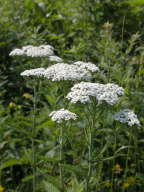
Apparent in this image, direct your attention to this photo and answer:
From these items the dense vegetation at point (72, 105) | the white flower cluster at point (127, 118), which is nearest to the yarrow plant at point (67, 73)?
the dense vegetation at point (72, 105)

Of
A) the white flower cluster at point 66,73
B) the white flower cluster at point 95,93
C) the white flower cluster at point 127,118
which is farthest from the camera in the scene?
the white flower cluster at point 66,73

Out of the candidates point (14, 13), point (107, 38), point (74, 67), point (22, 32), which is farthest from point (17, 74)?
point (74, 67)

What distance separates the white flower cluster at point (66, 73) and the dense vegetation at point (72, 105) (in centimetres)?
16

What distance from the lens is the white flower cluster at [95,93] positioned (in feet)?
8.98

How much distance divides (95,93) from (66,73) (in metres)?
0.40

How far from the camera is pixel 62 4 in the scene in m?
7.07

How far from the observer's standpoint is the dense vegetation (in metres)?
3.31

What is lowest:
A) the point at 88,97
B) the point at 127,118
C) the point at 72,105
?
the point at 72,105

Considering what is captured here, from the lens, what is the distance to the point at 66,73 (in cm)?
306

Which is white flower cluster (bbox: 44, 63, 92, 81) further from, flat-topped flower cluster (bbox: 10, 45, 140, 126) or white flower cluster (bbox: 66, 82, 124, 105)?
white flower cluster (bbox: 66, 82, 124, 105)

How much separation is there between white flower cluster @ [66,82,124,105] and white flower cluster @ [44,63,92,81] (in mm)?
174

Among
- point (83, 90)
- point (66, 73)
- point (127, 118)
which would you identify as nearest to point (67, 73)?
point (66, 73)

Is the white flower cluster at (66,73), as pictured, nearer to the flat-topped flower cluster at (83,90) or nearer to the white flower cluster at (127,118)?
the flat-topped flower cluster at (83,90)

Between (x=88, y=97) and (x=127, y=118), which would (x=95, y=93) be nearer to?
(x=88, y=97)
